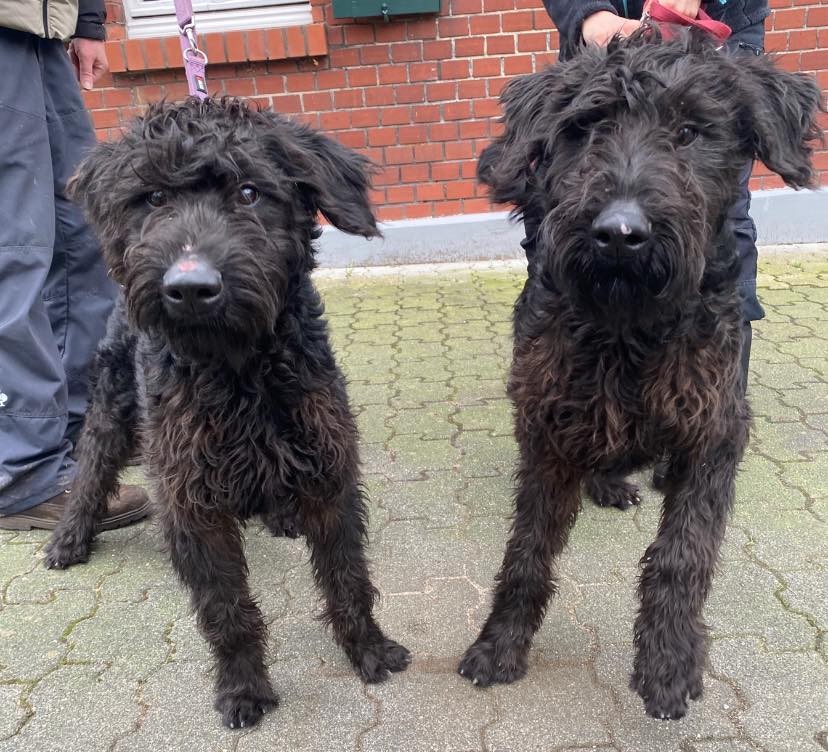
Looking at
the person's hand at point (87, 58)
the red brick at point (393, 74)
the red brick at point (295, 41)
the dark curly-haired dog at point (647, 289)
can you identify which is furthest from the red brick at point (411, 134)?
the dark curly-haired dog at point (647, 289)

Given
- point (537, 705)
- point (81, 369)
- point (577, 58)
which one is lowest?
point (537, 705)

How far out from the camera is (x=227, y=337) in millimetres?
1839

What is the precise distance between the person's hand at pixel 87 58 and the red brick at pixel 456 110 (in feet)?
10.2

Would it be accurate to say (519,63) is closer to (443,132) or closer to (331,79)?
(443,132)

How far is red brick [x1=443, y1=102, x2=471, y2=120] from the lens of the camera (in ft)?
19.9

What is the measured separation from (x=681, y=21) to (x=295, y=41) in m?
4.44

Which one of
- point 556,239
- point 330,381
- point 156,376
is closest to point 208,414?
point 156,376

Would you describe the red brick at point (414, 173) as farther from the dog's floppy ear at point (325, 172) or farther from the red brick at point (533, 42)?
the dog's floppy ear at point (325, 172)

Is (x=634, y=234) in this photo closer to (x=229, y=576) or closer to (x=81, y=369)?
(x=229, y=576)

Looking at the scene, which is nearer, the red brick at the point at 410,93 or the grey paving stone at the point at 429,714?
the grey paving stone at the point at 429,714

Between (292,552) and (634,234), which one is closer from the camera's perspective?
(634,234)

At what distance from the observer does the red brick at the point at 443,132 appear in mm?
6141

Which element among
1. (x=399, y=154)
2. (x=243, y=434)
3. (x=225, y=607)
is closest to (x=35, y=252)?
(x=243, y=434)

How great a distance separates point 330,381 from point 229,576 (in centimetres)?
68
